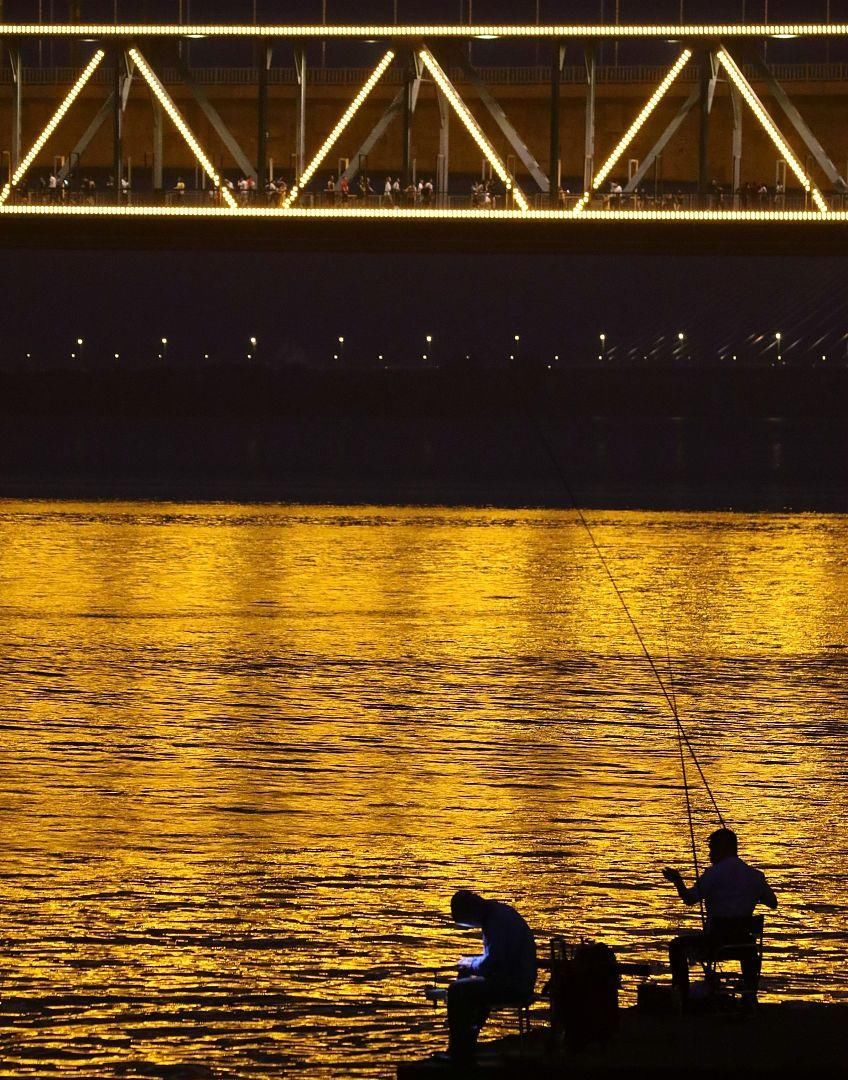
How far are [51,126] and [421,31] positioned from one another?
10530 millimetres

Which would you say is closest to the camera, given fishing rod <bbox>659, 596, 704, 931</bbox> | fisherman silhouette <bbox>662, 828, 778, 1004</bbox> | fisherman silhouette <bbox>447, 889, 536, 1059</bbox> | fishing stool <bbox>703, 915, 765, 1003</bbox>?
fisherman silhouette <bbox>447, 889, 536, 1059</bbox>

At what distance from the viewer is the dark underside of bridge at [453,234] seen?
214 feet

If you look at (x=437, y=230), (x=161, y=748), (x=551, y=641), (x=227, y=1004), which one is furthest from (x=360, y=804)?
(x=437, y=230)

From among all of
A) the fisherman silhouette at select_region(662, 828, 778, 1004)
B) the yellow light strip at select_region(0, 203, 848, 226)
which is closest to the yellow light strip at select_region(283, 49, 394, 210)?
the yellow light strip at select_region(0, 203, 848, 226)

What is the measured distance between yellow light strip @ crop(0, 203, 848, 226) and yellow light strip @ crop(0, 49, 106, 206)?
173cm

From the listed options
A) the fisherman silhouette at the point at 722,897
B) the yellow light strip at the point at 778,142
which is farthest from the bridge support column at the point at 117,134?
the fisherman silhouette at the point at 722,897

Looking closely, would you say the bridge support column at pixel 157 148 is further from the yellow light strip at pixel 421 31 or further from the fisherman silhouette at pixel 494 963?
the fisherman silhouette at pixel 494 963

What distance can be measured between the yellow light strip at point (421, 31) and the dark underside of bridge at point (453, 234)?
5779 millimetres

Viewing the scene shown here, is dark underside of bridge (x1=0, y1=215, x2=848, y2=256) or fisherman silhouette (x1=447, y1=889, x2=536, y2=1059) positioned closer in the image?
fisherman silhouette (x1=447, y1=889, x2=536, y2=1059)

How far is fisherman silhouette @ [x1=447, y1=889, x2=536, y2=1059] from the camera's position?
44.0 ft

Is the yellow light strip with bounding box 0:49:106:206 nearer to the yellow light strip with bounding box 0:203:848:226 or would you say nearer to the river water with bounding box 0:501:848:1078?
the yellow light strip with bounding box 0:203:848:226

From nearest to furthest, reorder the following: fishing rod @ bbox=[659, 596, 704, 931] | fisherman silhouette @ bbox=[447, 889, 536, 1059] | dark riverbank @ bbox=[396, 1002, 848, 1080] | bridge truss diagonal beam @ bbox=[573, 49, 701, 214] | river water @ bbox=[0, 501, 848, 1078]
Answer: dark riverbank @ bbox=[396, 1002, 848, 1080], fisherman silhouette @ bbox=[447, 889, 536, 1059], river water @ bbox=[0, 501, 848, 1078], fishing rod @ bbox=[659, 596, 704, 931], bridge truss diagonal beam @ bbox=[573, 49, 701, 214]

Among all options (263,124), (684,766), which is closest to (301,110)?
(263,124)

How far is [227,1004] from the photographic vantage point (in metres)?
15.3
